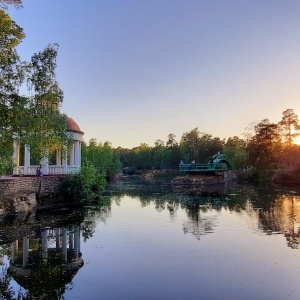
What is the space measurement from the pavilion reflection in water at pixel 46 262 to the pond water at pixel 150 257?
2cm

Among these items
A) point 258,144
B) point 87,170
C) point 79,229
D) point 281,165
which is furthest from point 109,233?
point 258,144

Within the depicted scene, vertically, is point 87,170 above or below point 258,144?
below

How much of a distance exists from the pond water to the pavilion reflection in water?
21 millimetres

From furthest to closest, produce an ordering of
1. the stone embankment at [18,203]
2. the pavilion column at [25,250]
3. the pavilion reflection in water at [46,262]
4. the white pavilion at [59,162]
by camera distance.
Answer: the white pavilion at [59,162] → the stone embankment at [18,203] → the pavilion column at [25,250] → the pavilion reflection in water at [46,262]

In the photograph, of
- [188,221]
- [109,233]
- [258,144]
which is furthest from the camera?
[258,144]

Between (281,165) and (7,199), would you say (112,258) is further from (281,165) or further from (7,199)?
(281,165)

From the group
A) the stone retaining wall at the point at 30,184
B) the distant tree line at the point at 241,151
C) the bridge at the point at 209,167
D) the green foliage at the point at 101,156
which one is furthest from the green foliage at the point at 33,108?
the green foliage at the point at 101,156

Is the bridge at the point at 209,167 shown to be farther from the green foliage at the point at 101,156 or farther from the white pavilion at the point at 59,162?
the white pavilion at the point at 59,162

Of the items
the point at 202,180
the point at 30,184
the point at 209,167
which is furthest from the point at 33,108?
the point at 209,167

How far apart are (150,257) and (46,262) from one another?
8.45 feet

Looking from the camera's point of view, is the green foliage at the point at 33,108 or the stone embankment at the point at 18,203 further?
the stone embankment at the point at 18,203

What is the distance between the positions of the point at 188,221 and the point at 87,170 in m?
7.85

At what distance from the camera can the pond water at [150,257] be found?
6066 millimetres

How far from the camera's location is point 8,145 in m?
8.91
